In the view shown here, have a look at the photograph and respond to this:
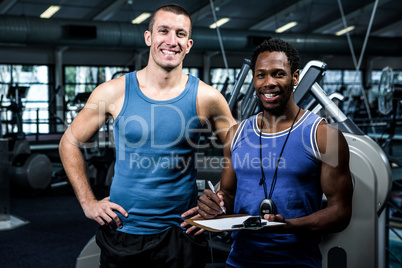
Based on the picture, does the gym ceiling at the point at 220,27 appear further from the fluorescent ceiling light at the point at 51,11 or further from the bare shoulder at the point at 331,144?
the bare shoulder at the point at 331,144

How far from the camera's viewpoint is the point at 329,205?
1184 millimetres

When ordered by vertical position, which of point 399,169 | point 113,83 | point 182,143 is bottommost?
point 399,169

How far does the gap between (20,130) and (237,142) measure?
18.1ft

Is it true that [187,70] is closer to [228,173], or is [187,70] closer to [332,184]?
[228,173]

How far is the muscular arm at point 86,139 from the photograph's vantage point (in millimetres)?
1416

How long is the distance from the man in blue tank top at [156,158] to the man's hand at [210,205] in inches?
5.3

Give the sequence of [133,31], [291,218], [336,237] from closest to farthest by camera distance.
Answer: [291,218] → [336,237] → [133,31]

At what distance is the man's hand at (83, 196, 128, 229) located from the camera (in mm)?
1362

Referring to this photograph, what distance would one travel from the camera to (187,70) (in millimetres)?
14445

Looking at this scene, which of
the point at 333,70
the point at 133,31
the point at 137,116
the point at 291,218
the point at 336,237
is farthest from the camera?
the point at 333,70

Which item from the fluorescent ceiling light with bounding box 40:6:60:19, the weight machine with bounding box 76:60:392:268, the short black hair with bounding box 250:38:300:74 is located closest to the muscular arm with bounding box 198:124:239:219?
the short black hair with bounding box 250:38:300:74

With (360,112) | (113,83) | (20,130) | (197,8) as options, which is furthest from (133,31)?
(113,83)

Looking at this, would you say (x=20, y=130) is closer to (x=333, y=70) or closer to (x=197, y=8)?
(x=197, y=8)

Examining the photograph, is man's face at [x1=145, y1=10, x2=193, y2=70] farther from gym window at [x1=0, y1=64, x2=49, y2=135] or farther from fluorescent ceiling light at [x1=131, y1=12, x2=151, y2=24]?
gym window at [x1=0, y1=64, x2=49, y2=135]
